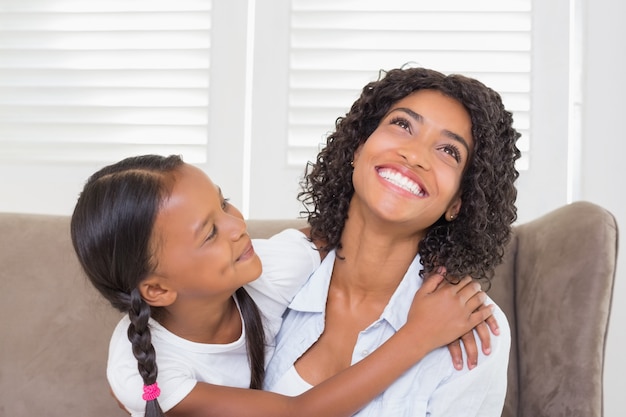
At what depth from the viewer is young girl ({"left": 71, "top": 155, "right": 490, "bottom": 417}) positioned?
145 cm

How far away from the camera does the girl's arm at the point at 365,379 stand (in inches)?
57.7

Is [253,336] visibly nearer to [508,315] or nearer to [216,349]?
[216,349]

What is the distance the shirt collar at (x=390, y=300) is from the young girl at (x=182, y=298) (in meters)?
0.08

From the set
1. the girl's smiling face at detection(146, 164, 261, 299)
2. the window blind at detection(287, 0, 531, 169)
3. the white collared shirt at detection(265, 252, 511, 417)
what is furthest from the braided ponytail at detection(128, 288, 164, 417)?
the window blind at detection(287, 0, 531, 169)

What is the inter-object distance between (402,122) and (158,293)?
24.1 inches

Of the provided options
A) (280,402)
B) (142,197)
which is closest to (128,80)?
(142,197)

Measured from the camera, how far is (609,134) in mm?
2695

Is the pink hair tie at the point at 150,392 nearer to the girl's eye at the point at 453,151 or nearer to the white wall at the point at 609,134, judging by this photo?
the girl's eye at the point at 453,151

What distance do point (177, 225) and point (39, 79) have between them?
5.50ft

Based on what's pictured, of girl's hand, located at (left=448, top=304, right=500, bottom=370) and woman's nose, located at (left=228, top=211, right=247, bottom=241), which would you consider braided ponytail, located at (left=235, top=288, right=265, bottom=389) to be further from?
girl's hand, located at (left=448, top=304, right=500, bottom=370)

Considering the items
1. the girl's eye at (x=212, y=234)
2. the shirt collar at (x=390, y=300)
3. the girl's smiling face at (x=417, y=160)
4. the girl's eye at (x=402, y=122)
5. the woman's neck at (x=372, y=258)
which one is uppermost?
the girl's eye at (x=402, y=122)

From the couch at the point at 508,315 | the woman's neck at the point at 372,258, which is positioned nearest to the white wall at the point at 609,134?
the couch at the point at 508,315

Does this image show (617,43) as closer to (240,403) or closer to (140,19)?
(140,19)

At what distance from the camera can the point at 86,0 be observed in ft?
9.29
